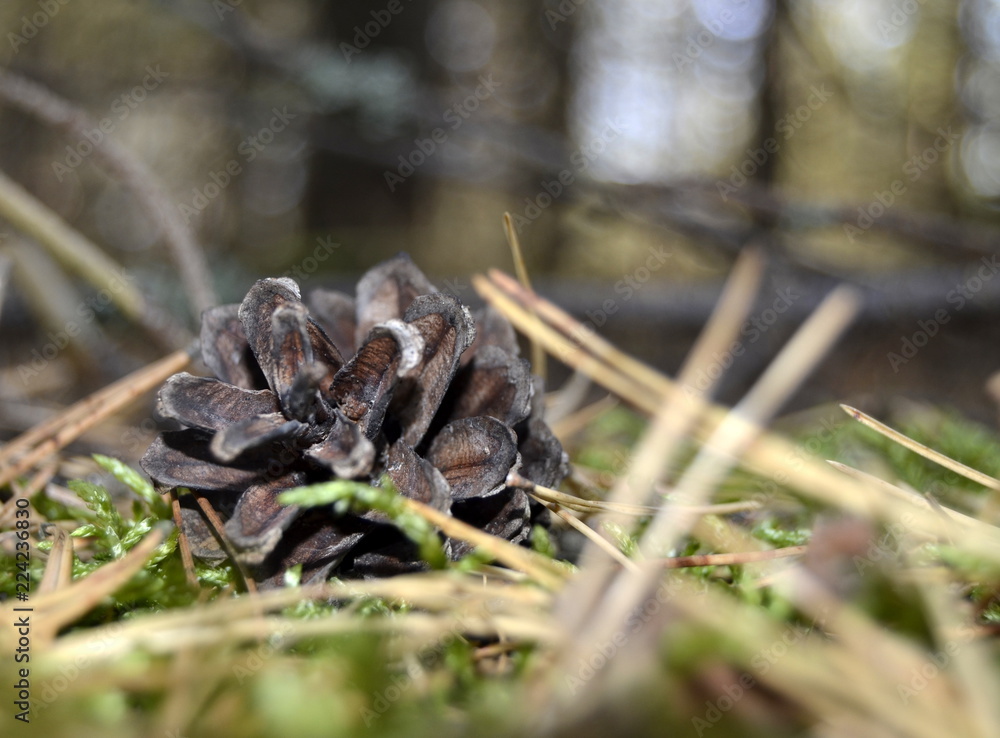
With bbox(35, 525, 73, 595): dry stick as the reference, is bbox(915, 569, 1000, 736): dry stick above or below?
above

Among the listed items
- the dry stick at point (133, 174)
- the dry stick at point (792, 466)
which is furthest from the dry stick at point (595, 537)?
the dry stick at point (133, 174)

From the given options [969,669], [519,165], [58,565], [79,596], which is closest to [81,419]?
[58,565]

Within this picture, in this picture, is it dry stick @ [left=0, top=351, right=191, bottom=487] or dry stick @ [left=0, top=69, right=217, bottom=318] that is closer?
dry stick @ [left=0, top=351, right=191, bottom=487]

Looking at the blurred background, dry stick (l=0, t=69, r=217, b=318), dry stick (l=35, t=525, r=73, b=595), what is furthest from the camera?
the blurred background

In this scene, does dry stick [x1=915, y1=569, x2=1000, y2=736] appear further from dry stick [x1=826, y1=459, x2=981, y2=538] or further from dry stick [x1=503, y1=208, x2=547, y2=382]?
dry stick [x1=503, y1=208, x2=547, y2=382]

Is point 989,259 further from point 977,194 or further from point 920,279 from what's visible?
point 977,194

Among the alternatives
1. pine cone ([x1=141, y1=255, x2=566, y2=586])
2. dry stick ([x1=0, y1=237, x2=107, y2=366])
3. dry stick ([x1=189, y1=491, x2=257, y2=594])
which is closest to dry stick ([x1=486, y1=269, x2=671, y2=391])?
pine cone ([x1=141, y1=255, x2=566, y2=586])

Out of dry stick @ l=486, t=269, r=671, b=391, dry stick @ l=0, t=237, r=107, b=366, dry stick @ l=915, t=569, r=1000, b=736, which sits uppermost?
dry stick @ l=486, t=269, r=671, b=391

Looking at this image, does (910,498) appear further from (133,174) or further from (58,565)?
(133,174)
